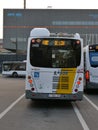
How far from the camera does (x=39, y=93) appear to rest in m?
14.3

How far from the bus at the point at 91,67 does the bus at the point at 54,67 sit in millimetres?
5995

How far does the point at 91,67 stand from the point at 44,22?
72363 mm

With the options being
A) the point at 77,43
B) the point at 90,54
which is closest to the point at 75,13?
the point at 90,54

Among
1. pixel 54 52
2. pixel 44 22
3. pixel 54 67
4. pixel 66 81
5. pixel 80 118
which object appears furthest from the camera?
pixel 44 22

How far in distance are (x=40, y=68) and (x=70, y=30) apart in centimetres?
7822

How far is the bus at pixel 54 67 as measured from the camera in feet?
46.8

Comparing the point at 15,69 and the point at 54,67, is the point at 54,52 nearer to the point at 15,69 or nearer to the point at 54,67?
the point at 54,67

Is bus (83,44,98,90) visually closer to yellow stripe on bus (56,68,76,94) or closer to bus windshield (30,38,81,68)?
bus windshield (30,38,81,68)

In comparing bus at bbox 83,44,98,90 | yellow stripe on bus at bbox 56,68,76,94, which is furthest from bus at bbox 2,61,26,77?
yellow stripe on bus at bbox 56,68,76,94

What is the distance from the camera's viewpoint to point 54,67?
14414mm

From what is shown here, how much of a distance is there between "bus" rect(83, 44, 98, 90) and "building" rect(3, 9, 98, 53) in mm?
70637

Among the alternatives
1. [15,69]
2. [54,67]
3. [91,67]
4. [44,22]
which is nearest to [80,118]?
[54,67]

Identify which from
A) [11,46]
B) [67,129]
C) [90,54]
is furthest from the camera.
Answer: [11,46]

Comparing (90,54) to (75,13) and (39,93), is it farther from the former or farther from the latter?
(75,13)
